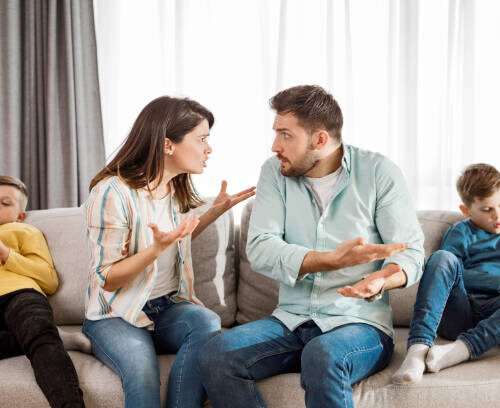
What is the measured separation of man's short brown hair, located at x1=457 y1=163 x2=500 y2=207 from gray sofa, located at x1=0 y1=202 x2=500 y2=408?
188 millimetres

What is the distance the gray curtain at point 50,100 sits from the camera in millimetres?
2771

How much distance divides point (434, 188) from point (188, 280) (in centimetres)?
144

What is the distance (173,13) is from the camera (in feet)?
9.41

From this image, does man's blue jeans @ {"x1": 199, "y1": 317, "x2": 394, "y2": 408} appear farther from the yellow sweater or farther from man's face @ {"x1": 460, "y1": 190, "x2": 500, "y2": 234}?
the yellow sweater

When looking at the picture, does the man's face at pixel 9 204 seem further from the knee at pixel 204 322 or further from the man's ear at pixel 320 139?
the man's ear at pixel 320 139

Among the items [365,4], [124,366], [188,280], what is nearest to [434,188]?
[365,4]

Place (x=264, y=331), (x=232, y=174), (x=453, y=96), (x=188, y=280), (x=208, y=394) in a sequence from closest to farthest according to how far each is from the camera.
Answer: (x=208, y=394) → (x=264, y=331) → (x=188, y=280) → (x=453, y=96) → (x=232, y=174)

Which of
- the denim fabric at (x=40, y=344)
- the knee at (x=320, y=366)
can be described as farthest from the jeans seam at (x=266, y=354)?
the denim fabric at (x=40, y=344)

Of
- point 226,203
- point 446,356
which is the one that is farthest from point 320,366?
point 226,203

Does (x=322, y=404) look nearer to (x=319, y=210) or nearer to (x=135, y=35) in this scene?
(x=319, y=210)

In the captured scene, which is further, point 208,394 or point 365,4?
point 365,4

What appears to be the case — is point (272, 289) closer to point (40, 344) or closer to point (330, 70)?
point (40, 344)

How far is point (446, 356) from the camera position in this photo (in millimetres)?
1483

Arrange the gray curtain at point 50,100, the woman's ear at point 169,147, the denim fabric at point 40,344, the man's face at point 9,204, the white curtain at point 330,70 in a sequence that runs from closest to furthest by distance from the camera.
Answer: the denim fabric at point 40,344
the woman's ear at point 169,147
the man's face at point 9,204
the white curtain at point 330,70
the gray curtain at point 50,100
